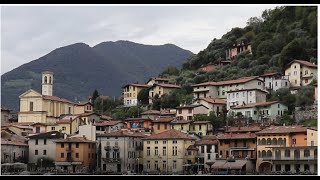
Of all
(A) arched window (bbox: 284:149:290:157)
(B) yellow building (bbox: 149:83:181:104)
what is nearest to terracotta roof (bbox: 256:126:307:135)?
(A) arched window (bbox: 284:149:290:157)

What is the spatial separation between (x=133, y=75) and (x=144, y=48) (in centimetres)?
3636

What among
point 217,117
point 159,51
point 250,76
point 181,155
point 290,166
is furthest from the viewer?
point 159,51

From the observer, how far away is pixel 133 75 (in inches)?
6427

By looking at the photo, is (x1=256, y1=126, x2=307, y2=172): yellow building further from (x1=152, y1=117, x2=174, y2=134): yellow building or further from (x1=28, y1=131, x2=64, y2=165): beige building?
(x1=28, y1=131, x2=64, y2=165): beige building

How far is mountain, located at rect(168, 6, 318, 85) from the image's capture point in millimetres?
62625

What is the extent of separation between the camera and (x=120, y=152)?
46.1 meters

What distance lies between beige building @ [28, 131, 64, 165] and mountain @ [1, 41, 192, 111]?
45.7m

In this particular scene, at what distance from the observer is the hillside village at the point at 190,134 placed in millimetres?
41844

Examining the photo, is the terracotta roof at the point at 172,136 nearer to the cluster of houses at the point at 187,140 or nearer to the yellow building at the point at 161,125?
the cluster of houses at the point at 187,140

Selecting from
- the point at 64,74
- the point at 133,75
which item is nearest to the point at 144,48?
the point at 133,75

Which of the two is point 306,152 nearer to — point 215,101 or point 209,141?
A: point 209,141

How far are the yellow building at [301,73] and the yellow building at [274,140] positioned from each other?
14065 millimetres

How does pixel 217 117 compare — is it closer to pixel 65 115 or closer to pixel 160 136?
pixel 160 136

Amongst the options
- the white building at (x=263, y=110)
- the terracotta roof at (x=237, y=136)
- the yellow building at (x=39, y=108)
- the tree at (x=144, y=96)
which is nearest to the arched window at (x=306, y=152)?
the terracotta roof at (x=237, y=136)
